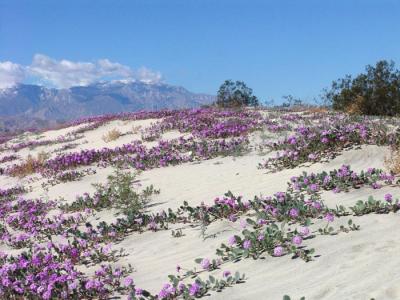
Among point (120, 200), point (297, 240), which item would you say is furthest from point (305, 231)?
point (120, 200)

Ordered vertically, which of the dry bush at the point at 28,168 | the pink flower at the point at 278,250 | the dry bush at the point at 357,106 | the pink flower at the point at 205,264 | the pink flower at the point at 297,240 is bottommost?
the pink flower at the point at 205,264

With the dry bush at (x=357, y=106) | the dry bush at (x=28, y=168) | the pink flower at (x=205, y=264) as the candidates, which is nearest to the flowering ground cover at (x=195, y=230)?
the pink flower at (x=205, y=264)

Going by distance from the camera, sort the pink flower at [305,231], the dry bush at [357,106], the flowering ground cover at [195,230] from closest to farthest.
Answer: the flowering ground cover at [195,230] → the pink flower at [305,231] → the dry bush at [357,106]

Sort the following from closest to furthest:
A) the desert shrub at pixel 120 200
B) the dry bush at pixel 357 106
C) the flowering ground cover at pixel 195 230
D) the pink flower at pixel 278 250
Result: the pink flower at pixel 278 250 → the flowering ground cover at pixel 195 230 → the desert shrub at pixel 120 200 → the dry bush at pixel 357 106

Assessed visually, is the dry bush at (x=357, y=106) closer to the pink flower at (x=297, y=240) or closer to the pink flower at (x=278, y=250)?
the pink flower at (x=297, y=240)

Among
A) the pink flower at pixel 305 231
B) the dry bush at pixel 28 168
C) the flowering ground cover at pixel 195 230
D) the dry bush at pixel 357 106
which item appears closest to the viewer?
the flowering ground cover at pixel 195 230

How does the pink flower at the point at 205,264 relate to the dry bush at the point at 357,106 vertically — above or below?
below

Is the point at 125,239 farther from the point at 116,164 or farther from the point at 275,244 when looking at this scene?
the point at 116,164

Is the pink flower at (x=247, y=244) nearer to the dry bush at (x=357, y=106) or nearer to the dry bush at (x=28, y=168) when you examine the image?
the dry bush at (x=28, y=168)

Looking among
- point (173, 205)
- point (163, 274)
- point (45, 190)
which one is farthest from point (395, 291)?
point (45, 190)

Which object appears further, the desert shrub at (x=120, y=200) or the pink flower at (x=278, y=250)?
the desert shrub at (x=120, y=200)

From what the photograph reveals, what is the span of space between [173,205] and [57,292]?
4.18 metres

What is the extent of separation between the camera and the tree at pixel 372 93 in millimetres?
26391

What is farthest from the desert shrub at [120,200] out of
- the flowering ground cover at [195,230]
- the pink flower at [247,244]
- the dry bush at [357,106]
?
the dry bush at [357,106]
